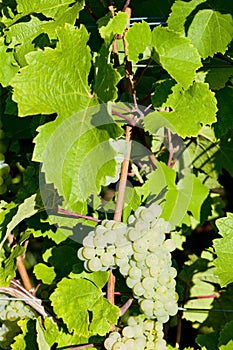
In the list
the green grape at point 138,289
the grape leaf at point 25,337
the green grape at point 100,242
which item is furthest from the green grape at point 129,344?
the grape leaf at point 25,337

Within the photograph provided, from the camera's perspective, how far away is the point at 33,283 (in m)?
1.86

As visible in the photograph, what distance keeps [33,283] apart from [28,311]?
9.1 inches

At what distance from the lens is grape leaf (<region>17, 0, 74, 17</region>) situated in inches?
56.9

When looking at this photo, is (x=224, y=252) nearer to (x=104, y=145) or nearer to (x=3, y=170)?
(x=104, y=145)

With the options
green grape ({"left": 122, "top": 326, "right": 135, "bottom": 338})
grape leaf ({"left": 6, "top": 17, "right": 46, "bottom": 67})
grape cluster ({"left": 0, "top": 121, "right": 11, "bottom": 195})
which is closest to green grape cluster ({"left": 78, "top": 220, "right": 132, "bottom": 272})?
green grape ({"left": 122, "top": 326, "right": 135, "bottom": 338})

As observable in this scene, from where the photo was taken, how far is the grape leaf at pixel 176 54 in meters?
1.29

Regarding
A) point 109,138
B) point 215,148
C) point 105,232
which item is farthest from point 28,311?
point 215,148

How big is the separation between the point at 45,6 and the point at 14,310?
2.40 ft

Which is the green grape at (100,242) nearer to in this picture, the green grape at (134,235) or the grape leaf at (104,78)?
the green grape at (134,235)

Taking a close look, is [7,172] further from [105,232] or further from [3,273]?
[105,232]

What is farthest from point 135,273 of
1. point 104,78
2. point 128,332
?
point 104,78

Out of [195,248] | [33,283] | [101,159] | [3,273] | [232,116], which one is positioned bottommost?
[195,248]

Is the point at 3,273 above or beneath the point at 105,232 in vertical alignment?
beneath

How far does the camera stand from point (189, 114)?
1.34 m
